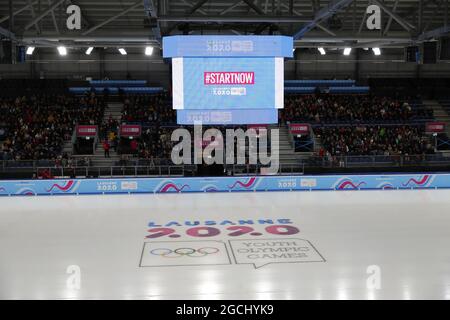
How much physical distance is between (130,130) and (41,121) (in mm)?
5491

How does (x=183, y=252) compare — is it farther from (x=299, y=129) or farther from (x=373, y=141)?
(x=373, y=141)

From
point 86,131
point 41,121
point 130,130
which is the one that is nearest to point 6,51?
point 130,130

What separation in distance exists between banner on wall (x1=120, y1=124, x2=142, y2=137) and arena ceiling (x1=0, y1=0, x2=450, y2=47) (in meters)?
4.91

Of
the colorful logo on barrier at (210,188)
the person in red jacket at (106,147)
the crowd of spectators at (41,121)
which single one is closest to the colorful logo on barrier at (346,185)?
the colorful logo on barrier at (210,188)

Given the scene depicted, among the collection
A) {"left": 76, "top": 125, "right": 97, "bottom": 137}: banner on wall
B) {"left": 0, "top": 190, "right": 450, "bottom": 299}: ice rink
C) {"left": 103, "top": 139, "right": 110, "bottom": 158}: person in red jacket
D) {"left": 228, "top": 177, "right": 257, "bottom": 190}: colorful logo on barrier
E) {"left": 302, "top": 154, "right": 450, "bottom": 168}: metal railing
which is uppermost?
{"left": 76, "top": 125, "right": 97, "bottom": 137}: banner on wall

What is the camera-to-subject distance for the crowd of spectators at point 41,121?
2478 centimetres

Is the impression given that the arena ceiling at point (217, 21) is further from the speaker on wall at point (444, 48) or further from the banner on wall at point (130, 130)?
the banner on wall at point (130, 130)

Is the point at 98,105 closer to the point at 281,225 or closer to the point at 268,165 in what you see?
the point at 268,165

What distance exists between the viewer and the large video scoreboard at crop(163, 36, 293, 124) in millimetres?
15016

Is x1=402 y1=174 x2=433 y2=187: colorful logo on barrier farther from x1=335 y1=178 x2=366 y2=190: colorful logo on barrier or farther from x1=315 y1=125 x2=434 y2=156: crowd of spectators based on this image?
x1=315 y1=125 x2=434 y2=156: crowd of spectators

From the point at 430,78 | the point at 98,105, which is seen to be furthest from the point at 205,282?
the point at 430,78

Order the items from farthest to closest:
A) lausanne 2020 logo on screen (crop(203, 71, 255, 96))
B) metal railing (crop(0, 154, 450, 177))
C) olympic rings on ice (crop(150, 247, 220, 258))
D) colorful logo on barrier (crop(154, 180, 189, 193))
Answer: metal railing (crop(0, 154, 450, 177))
colorful logo on barrier (crop(154, 180, 189, 193))
lausanne 2020 logo on screen (crop(203, 71, 255, 96))
olympic rings on ice (crop(150, 247, 220, 258))

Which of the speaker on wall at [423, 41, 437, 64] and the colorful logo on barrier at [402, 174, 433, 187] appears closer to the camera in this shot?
the speaker on wall at [423, 41, 437, 64]

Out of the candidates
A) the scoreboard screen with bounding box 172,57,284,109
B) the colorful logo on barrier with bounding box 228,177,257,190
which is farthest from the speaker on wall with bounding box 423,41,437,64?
the colorful logo on barrier with bounding box 228,177,257,190
